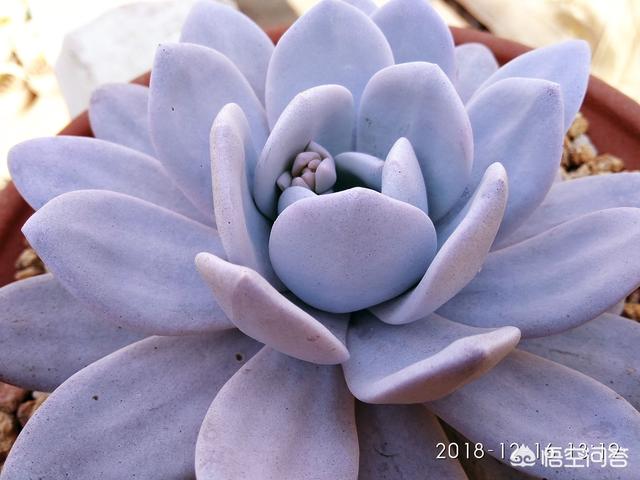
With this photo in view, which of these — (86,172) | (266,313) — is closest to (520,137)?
(266,313)

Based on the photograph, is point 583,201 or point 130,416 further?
point 583,201

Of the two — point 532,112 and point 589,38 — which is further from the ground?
point 532,112

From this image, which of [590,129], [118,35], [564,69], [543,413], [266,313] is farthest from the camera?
[118,35]

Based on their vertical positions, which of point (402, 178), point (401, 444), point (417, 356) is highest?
point (402, 178)

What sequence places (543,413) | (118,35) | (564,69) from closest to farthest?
(543,413) < (564,69) < (118,35)

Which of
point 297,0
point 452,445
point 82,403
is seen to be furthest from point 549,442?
point 297,0

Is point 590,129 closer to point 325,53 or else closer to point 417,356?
point 325,53

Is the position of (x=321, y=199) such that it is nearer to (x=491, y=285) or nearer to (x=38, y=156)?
(x=491, y=285)
